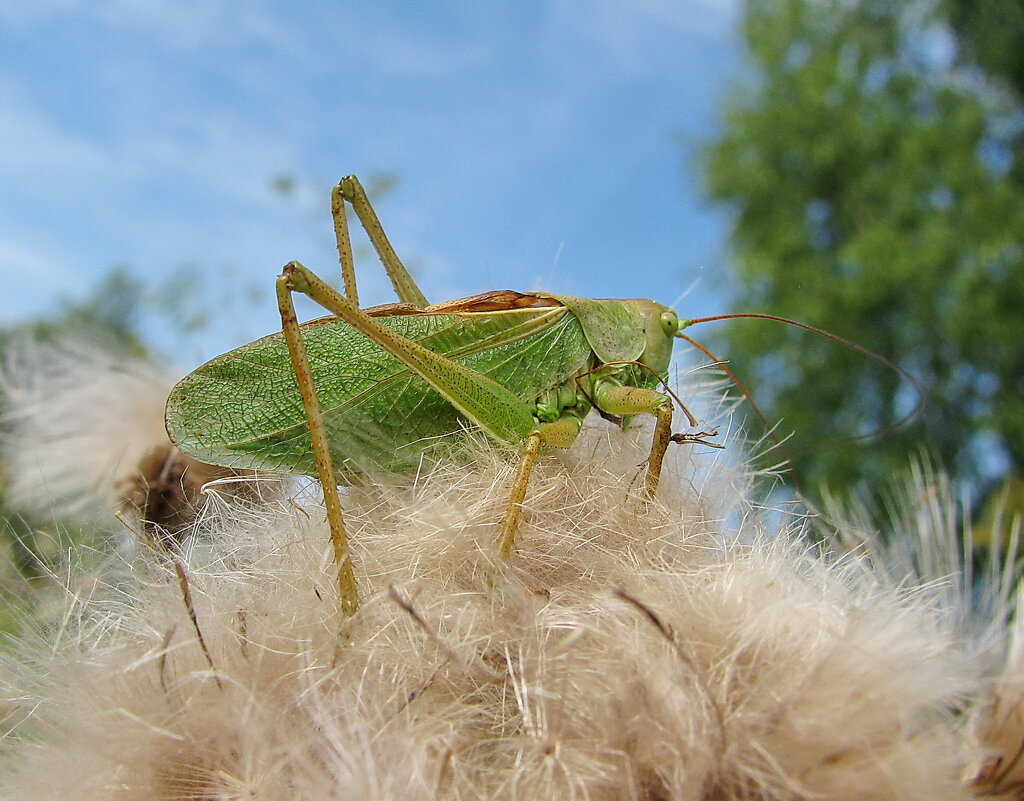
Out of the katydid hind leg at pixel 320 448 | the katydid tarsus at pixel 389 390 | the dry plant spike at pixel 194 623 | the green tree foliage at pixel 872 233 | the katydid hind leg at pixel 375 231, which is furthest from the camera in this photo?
the green tree foliage at pixel 872 233

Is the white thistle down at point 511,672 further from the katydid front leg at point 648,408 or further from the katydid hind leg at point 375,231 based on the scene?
the katydid hind leg at point 375,231

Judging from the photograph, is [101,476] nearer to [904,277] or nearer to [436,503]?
[436,503]

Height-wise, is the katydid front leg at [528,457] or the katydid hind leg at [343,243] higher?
the katydid hind leg at [343,243]

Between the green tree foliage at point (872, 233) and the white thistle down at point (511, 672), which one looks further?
the green tree foliage at point (872, 233)

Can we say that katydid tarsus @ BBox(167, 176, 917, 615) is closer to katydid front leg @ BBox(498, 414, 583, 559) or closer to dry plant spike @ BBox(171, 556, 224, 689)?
katydid front leg @ BBox(498, 414, 583, 559)

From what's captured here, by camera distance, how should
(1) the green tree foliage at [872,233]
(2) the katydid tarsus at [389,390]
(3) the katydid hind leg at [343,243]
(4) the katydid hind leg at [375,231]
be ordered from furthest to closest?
(1) the green tree foliage at [872,233] → (4) the katydid hind leg at [375,231] → (3) the katydid hind leg at [343,243] → (2) the katydid tarsus at [389,390]

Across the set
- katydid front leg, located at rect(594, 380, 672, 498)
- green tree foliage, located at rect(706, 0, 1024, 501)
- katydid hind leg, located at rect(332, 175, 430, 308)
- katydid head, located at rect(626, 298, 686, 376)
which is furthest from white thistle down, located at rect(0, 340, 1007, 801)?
green tree foliage, located at rect(706, 0, 1024, 501)

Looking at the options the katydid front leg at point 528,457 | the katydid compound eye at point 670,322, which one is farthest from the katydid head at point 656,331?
the katydid front leg at point 528,457
